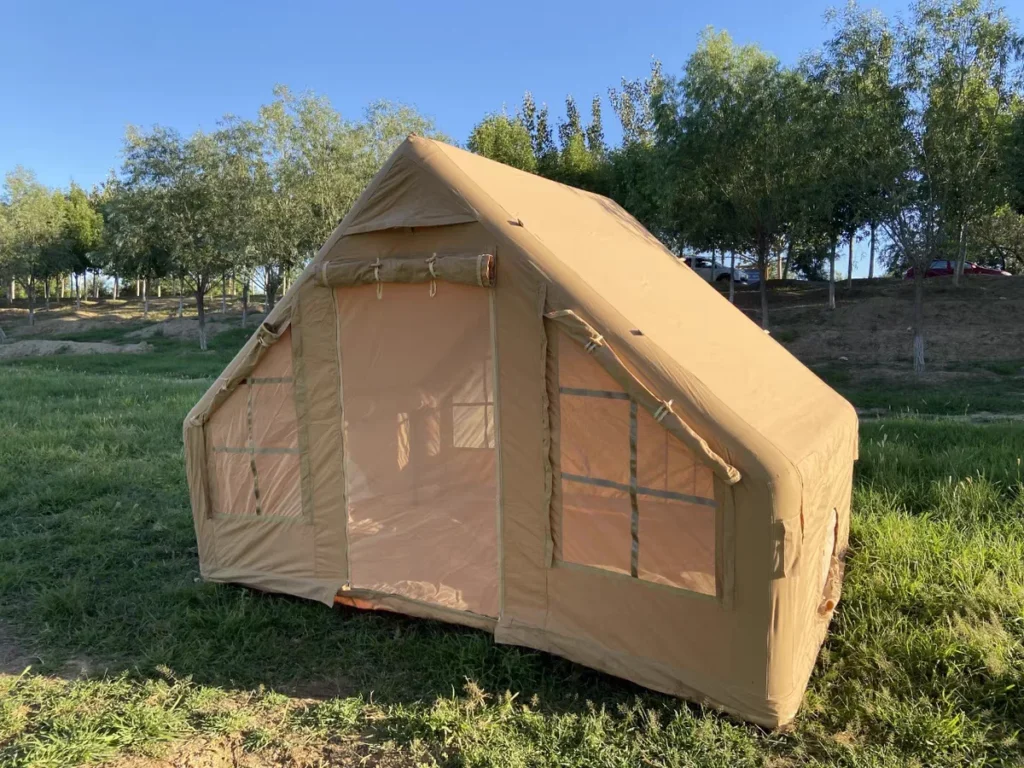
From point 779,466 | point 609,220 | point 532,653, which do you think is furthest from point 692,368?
Result: point 609,220

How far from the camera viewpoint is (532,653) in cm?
383

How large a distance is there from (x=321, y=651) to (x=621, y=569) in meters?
1.90

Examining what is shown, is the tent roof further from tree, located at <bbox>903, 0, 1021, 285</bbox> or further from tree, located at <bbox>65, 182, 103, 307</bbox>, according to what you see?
tree, located at <bbox>65, 182, 103, 307</bbox>

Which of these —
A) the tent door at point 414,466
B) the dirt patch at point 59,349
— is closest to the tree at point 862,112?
the tent door at point 414,466

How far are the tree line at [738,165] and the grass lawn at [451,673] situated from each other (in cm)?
1123

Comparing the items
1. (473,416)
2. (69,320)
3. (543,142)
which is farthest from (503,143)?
(473,416)

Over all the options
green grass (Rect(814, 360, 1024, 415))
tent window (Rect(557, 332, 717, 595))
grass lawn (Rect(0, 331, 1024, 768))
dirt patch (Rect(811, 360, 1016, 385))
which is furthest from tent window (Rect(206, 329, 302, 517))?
dirt patch (Rect(811, 360, 1016, 385))

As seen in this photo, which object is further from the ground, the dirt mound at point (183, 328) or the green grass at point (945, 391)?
the dirt mound at point (183, 328)

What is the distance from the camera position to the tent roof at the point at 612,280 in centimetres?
335

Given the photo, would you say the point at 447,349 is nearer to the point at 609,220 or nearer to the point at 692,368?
the point at 692,368

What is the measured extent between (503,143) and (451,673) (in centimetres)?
3061

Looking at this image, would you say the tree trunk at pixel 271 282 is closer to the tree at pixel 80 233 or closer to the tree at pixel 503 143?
the tree at pixel 503 143

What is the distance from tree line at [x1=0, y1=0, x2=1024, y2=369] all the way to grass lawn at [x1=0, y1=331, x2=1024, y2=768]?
11.2m

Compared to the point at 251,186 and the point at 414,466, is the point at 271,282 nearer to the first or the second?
the point at 251,186
